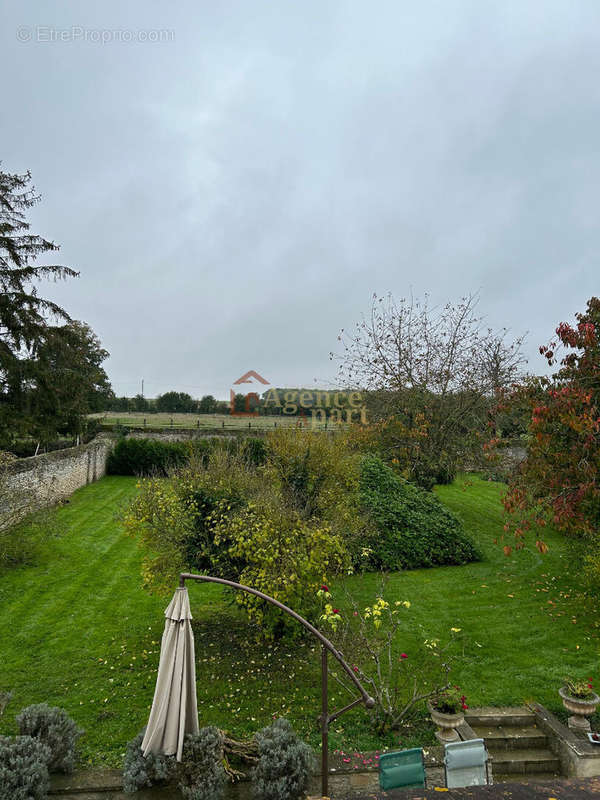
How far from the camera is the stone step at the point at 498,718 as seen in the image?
6.48 meters

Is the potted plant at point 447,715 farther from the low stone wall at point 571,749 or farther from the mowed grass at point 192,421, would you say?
the mowed grass at point 192,421

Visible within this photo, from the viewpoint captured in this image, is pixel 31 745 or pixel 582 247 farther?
pixel 582 247

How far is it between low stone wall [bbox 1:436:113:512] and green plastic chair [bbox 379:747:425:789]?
40.8 feet

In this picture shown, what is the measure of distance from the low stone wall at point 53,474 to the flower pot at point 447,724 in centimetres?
1234

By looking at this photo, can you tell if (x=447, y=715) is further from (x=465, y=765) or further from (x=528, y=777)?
(x=465, y=765)

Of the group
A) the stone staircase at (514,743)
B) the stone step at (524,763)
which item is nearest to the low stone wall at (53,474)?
the stone staircase at (514,743)

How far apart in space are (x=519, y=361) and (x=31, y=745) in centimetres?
1954

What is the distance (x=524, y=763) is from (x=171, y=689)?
4468 millimetres

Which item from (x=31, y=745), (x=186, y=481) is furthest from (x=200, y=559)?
(x=31, y=745)

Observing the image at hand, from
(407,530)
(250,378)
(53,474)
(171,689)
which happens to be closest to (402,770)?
(171,689)

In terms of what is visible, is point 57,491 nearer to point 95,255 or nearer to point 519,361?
point 95,255

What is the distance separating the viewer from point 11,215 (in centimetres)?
2191

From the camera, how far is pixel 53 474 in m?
19.9

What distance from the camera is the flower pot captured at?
19.9 ft
